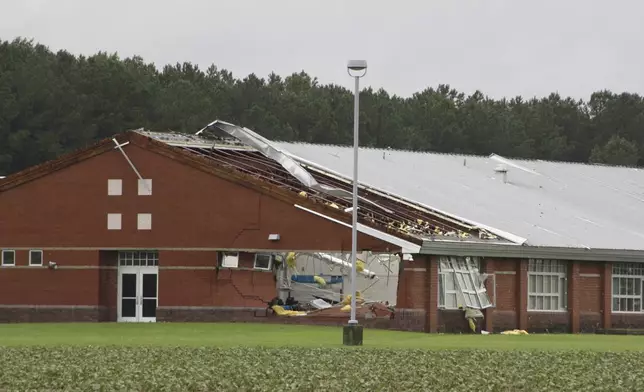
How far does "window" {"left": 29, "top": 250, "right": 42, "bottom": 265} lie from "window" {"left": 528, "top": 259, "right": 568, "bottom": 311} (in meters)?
19.3

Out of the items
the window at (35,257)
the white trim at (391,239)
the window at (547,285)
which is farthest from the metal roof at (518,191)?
the window at (35,257)

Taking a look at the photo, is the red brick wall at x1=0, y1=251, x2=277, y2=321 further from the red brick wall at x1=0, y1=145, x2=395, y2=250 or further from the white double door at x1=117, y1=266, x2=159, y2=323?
the red brick wall at x1=0, y1=145, x2=395, y2=250

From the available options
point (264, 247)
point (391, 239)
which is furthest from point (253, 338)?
point (264, 247)

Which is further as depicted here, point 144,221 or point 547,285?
point 547,285

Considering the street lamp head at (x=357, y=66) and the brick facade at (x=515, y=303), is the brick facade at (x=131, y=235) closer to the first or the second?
the brick facade at (x=515, y=303)

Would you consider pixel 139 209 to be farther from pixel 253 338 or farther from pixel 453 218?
pixel 253 338

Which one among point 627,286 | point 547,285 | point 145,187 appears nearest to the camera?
point 145,187

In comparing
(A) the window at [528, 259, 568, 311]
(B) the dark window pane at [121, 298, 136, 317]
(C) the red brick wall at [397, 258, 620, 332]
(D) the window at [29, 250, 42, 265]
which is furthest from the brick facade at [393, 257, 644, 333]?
(D) the window at [29, 250, 42, 265]

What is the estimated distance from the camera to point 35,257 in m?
65.0

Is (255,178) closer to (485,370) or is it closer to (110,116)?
(485,370)

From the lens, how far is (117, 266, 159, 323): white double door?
6500 centimetres

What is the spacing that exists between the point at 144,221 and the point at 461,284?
41.4 feet

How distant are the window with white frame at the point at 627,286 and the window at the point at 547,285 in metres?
3.03

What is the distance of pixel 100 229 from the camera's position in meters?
64.7
